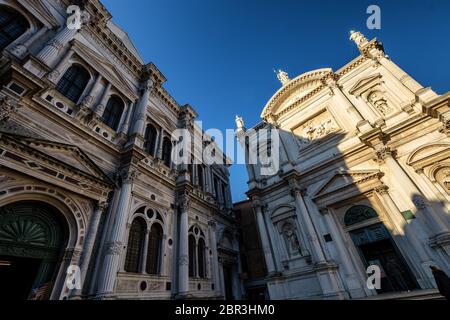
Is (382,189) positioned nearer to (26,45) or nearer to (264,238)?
(264,238)

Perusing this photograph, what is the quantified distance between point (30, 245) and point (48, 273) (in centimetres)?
102

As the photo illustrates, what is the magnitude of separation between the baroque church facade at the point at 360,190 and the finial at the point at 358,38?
7 centimetres

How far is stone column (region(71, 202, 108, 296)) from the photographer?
6.81m

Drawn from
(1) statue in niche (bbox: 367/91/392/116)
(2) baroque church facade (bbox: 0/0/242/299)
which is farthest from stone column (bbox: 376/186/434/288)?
(2) baroque church facade (bbox: 0/0/242/299)

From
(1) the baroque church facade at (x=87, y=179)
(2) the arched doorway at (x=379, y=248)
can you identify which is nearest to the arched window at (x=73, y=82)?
(1) the baroque church facade at (x=87, y=179)

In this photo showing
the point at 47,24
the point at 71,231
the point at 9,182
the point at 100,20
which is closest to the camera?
the point at 9,182

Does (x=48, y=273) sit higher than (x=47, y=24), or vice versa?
(x=47, y=24)

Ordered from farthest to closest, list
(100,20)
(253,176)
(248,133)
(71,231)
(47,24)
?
(248,133) < (253,176) < (100,20) < (47,24) < (71,231)

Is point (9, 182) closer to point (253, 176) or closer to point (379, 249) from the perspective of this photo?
point (253, 176)

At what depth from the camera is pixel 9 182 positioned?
226 inches

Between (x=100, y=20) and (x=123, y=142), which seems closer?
(x=123, y=142)

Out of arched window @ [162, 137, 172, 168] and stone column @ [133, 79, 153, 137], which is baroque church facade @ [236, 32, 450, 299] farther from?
stone column @ [133, 79, 153, 137]

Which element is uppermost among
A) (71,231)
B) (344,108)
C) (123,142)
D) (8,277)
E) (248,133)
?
(248,133)

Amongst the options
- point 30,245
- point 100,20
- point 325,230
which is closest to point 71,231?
point 30,245
